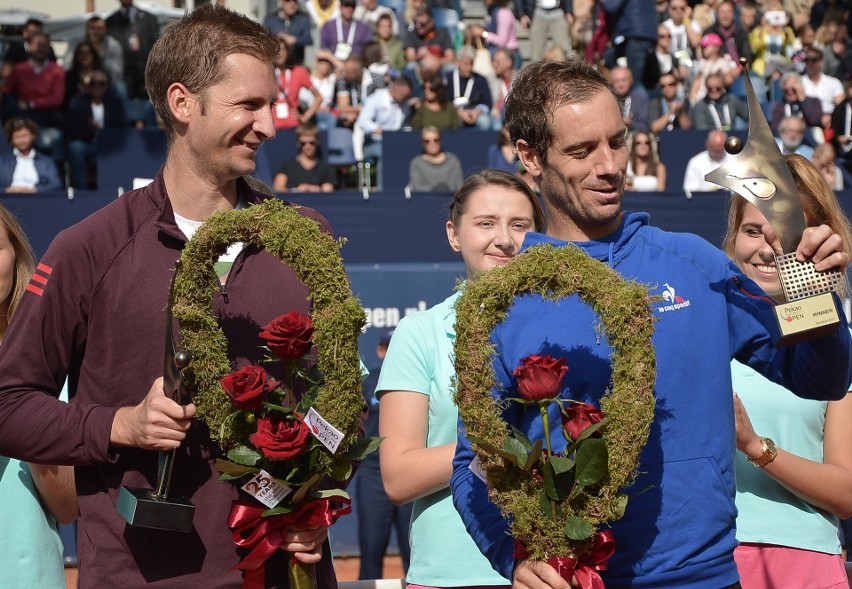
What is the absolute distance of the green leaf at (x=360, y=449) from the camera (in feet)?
8.30

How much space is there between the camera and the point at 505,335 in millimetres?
2578

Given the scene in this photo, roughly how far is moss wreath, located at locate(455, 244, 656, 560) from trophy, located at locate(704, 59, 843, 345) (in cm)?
27

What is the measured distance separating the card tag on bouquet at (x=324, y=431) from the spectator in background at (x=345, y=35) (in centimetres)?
1344

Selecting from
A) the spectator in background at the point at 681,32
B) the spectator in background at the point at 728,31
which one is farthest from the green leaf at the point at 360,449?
the spectator in background at the point at 728,31

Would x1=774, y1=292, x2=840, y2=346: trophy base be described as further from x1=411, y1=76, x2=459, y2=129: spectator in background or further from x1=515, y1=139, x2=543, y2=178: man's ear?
x1=411, y1=76, x2=459, y2=129: spectator in background

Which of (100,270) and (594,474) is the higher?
(100,270)

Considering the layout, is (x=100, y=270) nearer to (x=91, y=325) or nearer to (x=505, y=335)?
(x=91, y=325)

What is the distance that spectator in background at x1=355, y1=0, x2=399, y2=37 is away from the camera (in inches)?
626

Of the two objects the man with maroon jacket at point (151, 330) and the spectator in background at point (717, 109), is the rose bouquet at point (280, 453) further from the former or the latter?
the spectator in background at point (717, 109)

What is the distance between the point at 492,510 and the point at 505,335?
1.26 ft

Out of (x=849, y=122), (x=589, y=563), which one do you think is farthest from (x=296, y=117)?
A: (x=589, y=563)

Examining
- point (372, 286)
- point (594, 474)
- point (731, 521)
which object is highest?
point (594, 474)

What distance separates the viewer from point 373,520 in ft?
24.1

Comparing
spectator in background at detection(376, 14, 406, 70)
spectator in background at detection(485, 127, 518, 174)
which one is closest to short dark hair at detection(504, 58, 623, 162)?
spectator in background at detection(485, 127, 518, 174)
